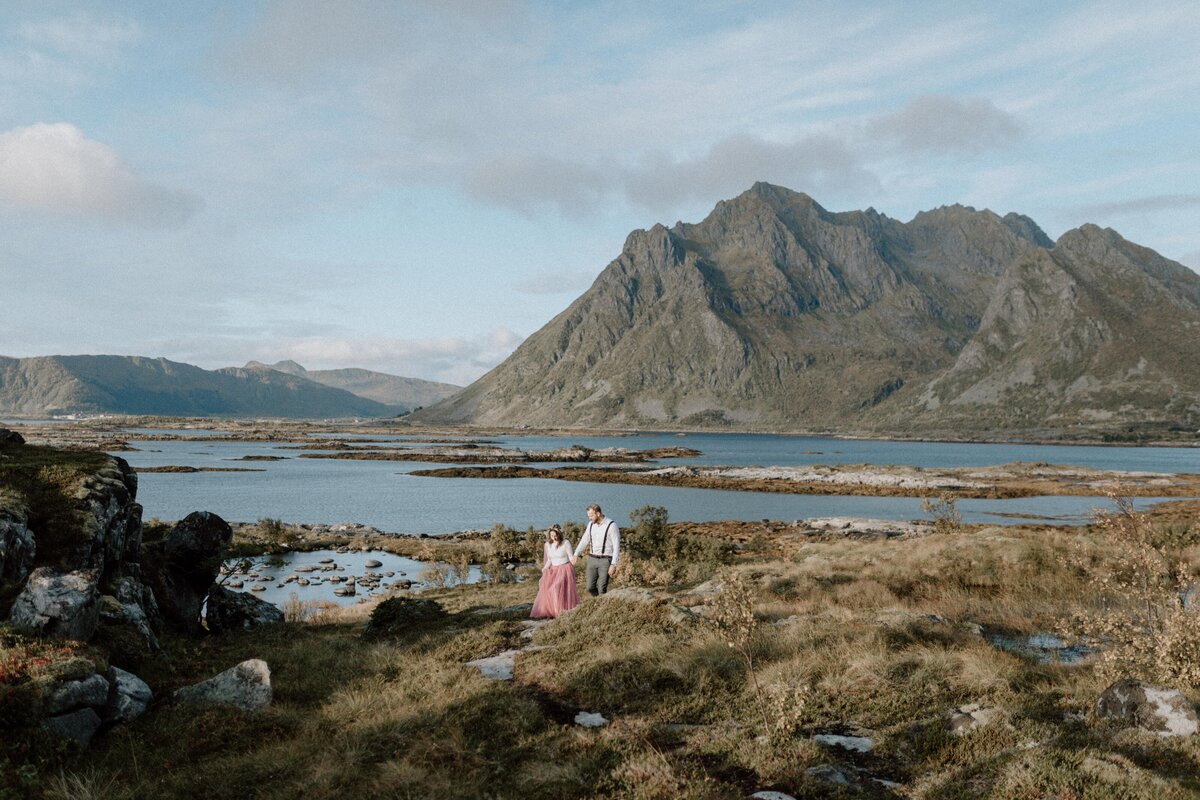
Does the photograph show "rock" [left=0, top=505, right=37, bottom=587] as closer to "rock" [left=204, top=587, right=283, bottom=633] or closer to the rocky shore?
"rock" [left=204, top=587, right=283, bottom=633]

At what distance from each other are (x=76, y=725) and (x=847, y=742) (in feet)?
36.2

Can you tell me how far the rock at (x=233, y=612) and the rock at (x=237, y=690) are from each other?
8.21 metres

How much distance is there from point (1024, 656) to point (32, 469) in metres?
22.9

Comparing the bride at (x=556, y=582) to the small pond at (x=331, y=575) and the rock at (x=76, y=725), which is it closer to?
the rock at (x=76, y=725)

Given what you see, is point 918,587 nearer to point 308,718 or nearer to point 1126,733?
point 1126,733

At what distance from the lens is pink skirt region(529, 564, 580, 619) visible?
18.1m

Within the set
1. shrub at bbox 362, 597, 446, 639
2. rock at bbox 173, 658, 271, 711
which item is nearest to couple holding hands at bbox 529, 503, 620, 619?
shrub at bbox 362, 597, 446, 639

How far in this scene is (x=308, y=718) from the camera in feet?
36.3

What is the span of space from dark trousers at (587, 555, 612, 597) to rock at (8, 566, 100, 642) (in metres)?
11.0

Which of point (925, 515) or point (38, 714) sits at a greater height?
point (38, 714)

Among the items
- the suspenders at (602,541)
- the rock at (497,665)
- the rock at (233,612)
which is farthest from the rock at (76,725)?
the suspenders at (602,541)

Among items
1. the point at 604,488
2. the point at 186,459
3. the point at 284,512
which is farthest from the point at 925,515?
the point at 186,459

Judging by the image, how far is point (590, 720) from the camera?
1054 centimetres

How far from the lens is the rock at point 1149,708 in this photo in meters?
8.91
